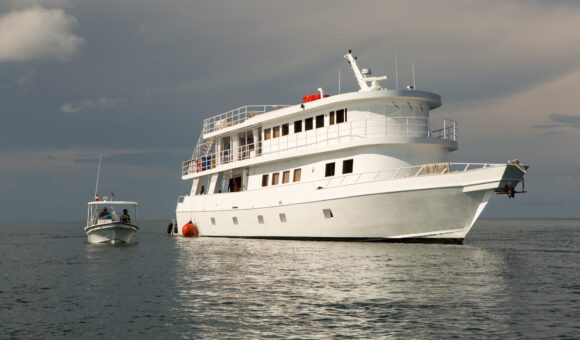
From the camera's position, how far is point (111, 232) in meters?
38.7

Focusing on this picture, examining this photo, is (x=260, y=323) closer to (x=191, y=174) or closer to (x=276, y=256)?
(x=276, y=256)

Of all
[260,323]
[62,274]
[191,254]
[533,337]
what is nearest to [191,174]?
[191,254]

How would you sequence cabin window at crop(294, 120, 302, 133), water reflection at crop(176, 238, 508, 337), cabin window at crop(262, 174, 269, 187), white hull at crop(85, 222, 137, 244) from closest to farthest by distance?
water reflection at crop(176, 238, 508, 337) → cabin window at crop(294, 120, 302, 133) → cabin window at crop(262, 174, 269, 187) → white hull at crop(85, 222, 137, 244)

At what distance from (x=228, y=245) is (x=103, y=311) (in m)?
19.8

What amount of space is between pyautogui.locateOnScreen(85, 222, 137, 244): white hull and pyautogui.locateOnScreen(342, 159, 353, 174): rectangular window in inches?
585

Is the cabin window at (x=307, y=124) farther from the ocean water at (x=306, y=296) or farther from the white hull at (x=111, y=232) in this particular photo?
the white hull at (x=111, y=232)

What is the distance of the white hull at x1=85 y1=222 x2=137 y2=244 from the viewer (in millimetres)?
38344

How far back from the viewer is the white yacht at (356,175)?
2778 cm

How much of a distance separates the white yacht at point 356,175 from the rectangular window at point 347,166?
0.05 meters

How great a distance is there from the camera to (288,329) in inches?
539

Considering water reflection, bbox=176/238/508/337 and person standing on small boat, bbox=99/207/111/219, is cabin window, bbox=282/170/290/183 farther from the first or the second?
person standing on small boat, bbox=99/207/111/219

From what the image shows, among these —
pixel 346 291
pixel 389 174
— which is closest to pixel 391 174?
pixel 389 174

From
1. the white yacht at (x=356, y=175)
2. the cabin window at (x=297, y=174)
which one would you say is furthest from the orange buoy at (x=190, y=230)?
the cabin window at (x=297, y=174)

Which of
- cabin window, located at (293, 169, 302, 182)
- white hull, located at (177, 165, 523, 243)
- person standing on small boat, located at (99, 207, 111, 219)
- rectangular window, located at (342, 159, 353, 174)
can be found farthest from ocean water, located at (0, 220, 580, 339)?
person standing on small boat, located at (99, 207, 111, 219)
